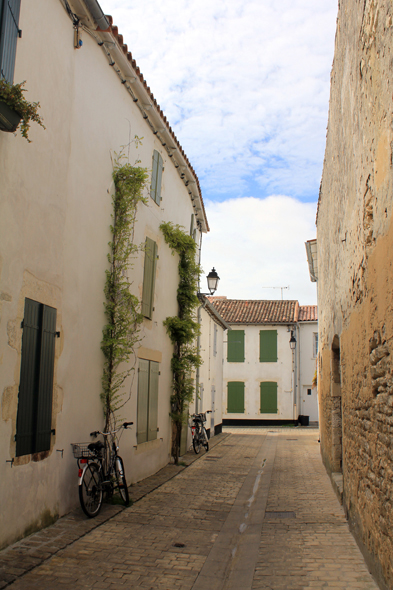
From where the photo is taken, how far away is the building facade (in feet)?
17.3

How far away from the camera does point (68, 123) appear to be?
6805 millimetres

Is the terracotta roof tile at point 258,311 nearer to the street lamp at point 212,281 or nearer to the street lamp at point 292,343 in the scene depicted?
the street lamp at point 292,343

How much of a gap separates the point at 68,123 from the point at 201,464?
8.36 m

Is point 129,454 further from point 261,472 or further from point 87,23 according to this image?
point 87,23

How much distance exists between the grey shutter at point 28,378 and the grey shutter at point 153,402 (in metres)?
4.67

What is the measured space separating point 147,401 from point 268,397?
63.9 feet

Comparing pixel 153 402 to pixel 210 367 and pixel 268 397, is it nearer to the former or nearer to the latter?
pixel 210 367

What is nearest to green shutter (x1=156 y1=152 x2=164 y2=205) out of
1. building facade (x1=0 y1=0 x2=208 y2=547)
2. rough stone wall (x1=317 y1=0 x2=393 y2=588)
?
building facade (x1=0 y1=0 x2=208 y2=547)

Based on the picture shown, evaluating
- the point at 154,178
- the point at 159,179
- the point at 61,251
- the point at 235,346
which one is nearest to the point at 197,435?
the point at 159,179

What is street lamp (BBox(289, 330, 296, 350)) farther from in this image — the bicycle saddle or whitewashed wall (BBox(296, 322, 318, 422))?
the bicycle saddle

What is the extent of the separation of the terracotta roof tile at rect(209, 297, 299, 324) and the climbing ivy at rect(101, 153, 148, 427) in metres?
20.8

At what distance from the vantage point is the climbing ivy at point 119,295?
26.4 ft

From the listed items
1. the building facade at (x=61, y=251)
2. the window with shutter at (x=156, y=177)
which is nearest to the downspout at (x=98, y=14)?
the building facade at (x=61, y=251)

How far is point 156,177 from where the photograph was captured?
1089 cm
